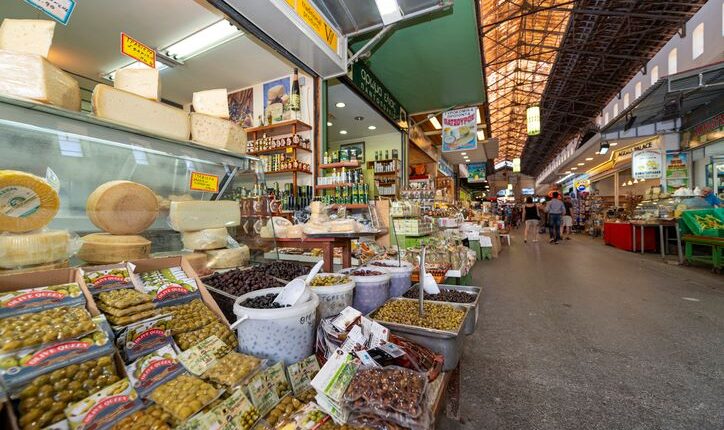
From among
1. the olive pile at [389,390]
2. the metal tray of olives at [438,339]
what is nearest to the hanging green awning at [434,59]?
the metal tray of olives at [438,339]

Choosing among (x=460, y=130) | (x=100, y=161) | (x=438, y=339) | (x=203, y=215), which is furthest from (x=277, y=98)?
(x=460, y=130)

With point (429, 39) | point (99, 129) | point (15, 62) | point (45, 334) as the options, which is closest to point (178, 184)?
point (99, 129)

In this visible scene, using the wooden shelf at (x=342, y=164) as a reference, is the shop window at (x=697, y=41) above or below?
above

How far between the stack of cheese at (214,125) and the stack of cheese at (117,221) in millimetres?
474

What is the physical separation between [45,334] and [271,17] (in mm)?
3154

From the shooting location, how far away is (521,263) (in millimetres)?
6598

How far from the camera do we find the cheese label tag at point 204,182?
5.58ft

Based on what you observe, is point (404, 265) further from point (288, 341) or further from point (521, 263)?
point (521, 263)

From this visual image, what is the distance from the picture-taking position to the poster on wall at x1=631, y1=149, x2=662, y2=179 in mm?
10414

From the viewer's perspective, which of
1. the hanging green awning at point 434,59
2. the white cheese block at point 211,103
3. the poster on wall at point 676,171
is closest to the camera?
the white cheese block at point 211,103

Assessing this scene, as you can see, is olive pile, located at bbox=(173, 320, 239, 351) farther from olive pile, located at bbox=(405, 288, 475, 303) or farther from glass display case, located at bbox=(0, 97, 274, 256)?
olive pile, located at bbox=(405, 288, 475, 303)

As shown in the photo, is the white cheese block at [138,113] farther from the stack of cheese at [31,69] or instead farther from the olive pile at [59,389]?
the olive pile at [59,389]

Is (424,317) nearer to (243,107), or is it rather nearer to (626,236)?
(243,107)

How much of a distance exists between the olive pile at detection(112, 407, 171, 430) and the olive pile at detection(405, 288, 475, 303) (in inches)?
62.9
